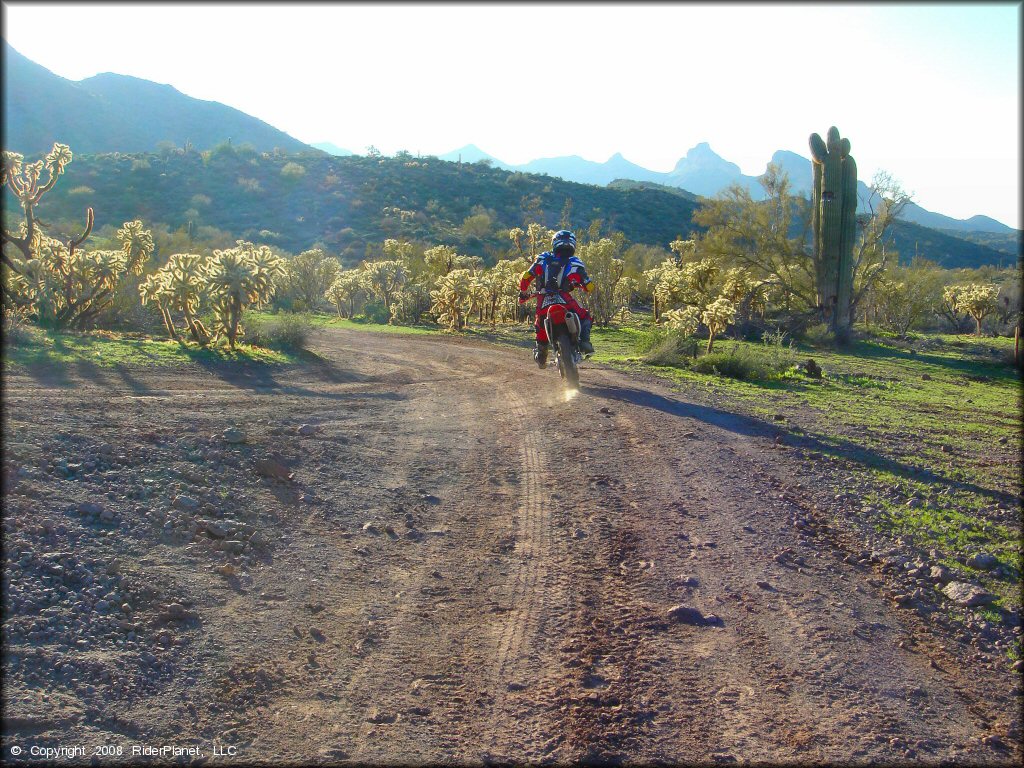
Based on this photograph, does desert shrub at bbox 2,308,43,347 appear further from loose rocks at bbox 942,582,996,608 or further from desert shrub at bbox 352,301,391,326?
desert shrub at bbox 352,301,391,326

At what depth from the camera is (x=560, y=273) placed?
1052 cm

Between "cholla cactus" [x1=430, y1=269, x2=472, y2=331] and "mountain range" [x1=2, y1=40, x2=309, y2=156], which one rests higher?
"mountain range" [x1=2, y1=40, x2=309, y2=156]

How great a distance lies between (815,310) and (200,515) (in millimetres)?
25351

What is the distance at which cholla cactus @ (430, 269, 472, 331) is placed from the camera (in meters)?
23.9

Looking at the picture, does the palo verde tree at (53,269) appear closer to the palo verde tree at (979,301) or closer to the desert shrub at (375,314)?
the desert shrub at (375,314)

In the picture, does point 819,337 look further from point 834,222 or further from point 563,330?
point 563,330

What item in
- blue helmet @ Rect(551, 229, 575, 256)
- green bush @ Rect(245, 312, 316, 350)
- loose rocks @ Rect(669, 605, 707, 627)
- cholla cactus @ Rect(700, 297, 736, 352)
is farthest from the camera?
cholla cactus @ Rect(700, 297, 736, 352)

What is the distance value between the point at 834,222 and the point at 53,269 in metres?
23.6

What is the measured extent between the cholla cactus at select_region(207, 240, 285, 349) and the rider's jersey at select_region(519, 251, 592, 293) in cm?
557

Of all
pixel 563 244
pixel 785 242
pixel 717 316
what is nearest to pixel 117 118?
pixel 785 242

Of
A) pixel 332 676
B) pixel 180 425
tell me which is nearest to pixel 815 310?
pixel 180 425

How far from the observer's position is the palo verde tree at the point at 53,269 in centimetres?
1333

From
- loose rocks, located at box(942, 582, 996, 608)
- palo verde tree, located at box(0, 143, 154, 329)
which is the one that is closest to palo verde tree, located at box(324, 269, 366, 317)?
palo verde tree, located at box(0, 143, 154, 329)

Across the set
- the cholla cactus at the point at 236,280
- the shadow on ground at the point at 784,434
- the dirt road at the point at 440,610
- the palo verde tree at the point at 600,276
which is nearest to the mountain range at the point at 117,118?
the palo verde tree at the point at 600,276
